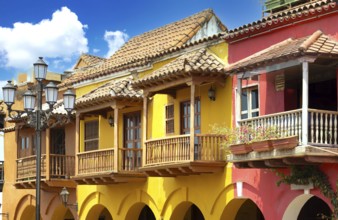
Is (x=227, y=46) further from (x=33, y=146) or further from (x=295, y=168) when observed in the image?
(x=33, y=146)

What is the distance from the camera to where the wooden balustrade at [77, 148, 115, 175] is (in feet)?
74.4

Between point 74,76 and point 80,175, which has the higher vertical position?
point 74,76

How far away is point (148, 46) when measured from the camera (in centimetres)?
2558

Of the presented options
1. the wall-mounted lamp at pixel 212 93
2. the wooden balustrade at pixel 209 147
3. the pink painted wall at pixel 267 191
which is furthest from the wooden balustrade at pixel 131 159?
the pink painted wall at pixel 267 191

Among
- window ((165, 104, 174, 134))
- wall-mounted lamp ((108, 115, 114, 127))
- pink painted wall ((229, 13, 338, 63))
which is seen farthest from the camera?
wall-mounted lamp ((108, 115, 114, 127))

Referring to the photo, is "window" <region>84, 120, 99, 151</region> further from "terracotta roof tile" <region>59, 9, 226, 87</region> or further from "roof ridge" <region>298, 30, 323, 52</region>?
"roof ridge" <region>298, 30, 323, 52</region>

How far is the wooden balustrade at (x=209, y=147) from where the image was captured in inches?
757

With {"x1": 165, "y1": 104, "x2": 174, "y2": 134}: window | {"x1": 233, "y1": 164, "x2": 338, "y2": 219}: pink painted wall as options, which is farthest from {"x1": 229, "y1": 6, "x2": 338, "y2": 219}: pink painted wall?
{"x1": 165, "y1": 104, "x2": 174, "y2": 134}: window

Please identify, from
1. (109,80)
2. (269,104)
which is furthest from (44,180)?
(269,104)

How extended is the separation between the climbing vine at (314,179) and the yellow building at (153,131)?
2.96 metres

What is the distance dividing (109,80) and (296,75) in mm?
8894

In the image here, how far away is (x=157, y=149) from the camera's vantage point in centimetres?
2044

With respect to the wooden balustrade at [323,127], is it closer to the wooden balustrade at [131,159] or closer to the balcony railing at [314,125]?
the balcony railing at [314,125]

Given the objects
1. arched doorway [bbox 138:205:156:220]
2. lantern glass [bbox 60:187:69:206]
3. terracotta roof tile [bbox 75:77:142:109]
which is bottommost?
arched doorway [bbox 138:205:156:220]
